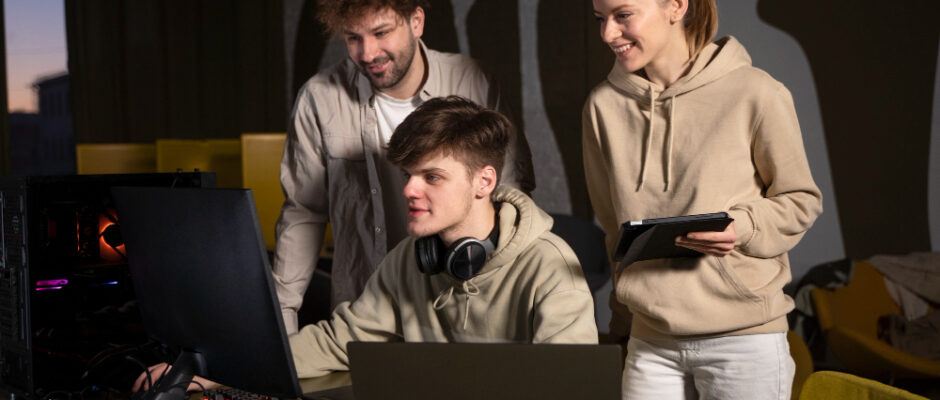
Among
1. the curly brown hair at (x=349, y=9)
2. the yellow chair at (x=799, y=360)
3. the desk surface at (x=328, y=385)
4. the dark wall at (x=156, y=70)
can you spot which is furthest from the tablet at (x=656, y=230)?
the dark wall at (x=156, y=70)

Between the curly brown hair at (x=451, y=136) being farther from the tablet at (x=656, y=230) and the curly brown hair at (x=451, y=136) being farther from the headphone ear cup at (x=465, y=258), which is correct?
the tablet at (x=656, y=230)

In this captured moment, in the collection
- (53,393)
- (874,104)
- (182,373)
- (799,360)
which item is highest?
(874,104)

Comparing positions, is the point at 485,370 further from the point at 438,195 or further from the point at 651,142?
the point at 651,142

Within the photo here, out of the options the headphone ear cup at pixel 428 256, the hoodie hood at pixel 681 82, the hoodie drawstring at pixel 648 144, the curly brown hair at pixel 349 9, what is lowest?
the headphone ear cup at pixel 428 256

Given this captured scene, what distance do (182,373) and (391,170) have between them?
0.84 metres

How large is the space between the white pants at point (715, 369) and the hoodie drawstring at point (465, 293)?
36 cm

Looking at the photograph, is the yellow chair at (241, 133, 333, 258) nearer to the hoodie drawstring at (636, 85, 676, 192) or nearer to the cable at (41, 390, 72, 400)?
the cable at (41, 390, 72, 400)

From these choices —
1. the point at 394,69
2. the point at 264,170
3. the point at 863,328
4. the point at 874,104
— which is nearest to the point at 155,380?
the point at 394,69

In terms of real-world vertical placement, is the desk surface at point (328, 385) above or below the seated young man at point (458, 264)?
below

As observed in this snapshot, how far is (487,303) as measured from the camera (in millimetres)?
1402

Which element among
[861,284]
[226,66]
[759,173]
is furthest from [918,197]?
[226,66]

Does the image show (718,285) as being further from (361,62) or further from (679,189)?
(361,62)

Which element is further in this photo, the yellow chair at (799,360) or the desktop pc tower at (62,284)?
the yellow chair at (799,360)

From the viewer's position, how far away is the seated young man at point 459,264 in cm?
134
